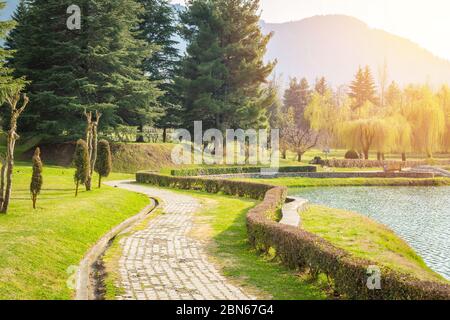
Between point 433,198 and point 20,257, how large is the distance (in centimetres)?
2881

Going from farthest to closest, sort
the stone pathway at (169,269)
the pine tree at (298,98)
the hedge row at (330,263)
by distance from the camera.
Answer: the pine tree at (298,98) < the stone pathway at (169,269) < the hedge row at (330,263)

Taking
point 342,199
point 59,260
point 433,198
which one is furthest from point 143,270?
point 433,198

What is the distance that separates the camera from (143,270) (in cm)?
1003

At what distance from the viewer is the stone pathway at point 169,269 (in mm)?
8344

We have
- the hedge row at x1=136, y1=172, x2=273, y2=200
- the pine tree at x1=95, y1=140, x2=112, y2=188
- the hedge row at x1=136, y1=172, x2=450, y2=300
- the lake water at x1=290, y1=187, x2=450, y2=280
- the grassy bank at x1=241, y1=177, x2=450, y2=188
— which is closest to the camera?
the hedge row at x1=136, y1=172, x2=450, y2=300

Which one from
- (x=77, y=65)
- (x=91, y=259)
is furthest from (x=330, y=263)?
(x=77, y=65)

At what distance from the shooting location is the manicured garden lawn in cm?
869

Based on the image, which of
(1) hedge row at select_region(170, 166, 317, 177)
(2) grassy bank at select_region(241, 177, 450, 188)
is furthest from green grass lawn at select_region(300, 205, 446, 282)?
(2) grassy bank at select_region(241, 177, 450, 188)

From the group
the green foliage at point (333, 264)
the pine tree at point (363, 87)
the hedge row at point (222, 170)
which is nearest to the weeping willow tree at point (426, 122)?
the hedge row at point (222, 170)

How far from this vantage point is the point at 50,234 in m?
12.2

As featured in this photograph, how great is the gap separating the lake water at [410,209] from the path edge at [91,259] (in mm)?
9805

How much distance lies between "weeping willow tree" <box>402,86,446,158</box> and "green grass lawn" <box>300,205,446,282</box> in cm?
3923

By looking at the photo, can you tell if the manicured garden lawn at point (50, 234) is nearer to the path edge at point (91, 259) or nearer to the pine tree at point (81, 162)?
the path edge at point (91, 259)

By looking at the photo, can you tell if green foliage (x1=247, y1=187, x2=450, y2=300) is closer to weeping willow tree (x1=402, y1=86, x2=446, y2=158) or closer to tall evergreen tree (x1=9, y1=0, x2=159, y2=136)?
tall evergreen tree (x1=9, y1=0, x2=159, y2=136)
